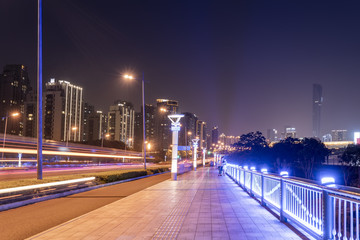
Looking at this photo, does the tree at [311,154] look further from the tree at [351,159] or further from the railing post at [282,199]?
the railing post at [282,199]

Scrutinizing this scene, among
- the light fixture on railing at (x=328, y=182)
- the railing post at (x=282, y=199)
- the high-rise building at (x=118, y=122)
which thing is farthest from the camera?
the high-rise building at (x=118, y=122)

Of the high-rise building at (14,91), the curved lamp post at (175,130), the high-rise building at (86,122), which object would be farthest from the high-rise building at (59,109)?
the curved lamp post at (175,130)

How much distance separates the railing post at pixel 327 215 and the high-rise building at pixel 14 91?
545ft

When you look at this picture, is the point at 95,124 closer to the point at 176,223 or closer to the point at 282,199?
the point at 176,223

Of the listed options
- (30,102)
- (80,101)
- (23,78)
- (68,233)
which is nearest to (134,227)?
(68,233)

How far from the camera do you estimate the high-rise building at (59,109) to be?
14562 cm

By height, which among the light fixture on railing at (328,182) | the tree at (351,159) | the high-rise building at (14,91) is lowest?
the tree at (351,159)

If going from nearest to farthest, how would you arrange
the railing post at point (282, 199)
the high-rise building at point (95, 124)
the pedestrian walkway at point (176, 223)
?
the pedestrian walkway at point (176, 223) → the railing post at point (282, 199) → the high-rise building at point (95, 124)

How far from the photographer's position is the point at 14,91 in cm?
16788

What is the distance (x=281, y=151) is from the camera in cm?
8981

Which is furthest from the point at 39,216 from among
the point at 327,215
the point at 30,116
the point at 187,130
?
the point at 30,116

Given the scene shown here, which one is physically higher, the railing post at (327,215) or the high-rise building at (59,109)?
the high-rise building at (59,109)

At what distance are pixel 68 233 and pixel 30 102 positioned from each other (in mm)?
169154

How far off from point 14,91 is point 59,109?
3879 cm
